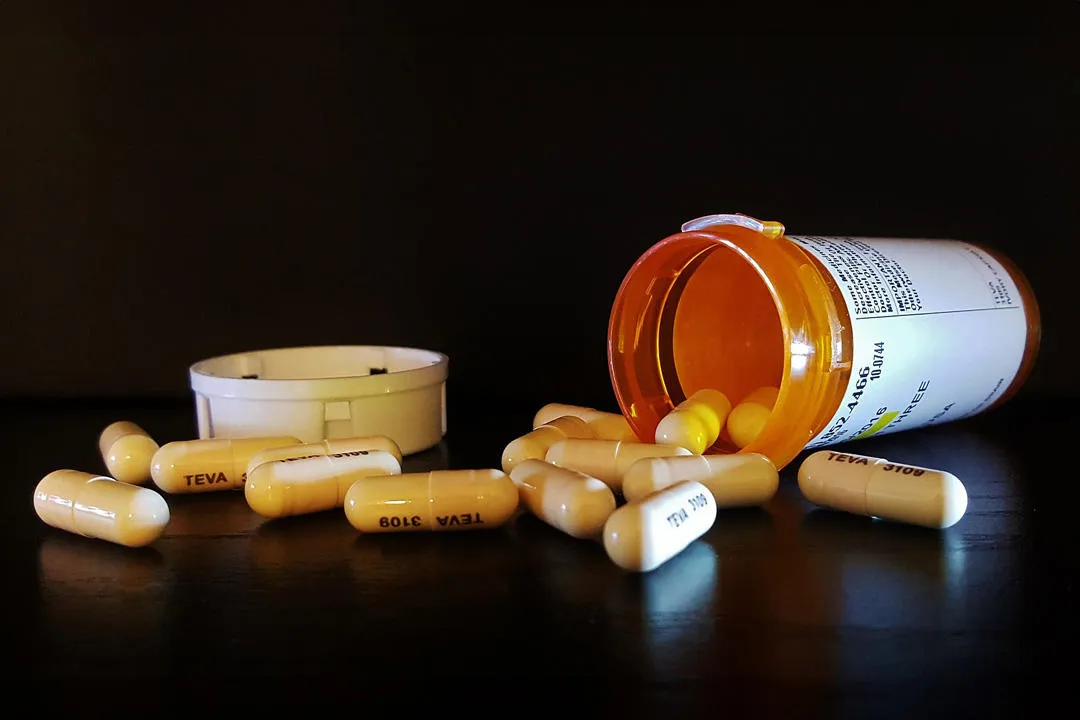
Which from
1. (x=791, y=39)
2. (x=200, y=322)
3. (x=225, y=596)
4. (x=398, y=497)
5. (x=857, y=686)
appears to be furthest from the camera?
(x=200, y=322)

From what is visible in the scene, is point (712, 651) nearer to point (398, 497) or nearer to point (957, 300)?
point (398, 497)

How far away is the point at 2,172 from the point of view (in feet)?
5.21

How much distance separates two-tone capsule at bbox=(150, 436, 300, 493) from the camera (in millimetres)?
1046

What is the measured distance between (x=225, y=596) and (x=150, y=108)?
1094 millimetres

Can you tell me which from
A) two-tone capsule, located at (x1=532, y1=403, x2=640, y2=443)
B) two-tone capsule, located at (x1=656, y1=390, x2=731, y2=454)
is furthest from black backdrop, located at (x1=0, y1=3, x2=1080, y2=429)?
two-tone capsule, located at (x1=656, y1=390, x2=731, y2=454)

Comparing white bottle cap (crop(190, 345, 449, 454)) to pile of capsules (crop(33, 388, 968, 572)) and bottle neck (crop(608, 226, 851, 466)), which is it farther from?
bottle neck (crop(608, 226, 851, 466))

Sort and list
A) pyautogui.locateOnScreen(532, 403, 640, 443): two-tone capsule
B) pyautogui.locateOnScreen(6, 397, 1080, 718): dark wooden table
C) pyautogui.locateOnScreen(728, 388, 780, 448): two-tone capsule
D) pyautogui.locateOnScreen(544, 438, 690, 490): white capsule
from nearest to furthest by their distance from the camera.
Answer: pyautogui.locateOnScreen(6, 397, 1080, 718): dark wooden table → pyautogui.locateOnScreen(544, 438, 690, 490): white capsule → pyautogui.locateOnScreen(728, 388, 780, 448): two-tone capsule → pyautogui.locateOnScreen(532, 403, 640, 443): two-tone capsule

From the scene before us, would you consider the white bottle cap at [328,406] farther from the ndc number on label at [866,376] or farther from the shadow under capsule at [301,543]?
the ndc number on label at [866,376]

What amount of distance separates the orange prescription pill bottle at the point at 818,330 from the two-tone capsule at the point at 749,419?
0.05 ft

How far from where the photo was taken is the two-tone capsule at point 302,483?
0.94 metres

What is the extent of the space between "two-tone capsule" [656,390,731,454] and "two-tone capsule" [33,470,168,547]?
554 millimetres

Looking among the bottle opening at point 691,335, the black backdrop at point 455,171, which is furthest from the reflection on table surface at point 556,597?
the black backdrop at point 455,171

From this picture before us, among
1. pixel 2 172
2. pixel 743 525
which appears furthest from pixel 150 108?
pixel 743 525

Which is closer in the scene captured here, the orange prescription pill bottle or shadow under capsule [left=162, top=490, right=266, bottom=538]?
shadow under capsule [left=162, top=490, right=266, bottom=538]
